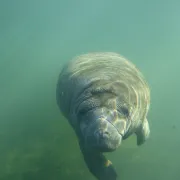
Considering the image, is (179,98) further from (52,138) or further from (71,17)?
(71,17)

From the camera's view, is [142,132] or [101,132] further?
[142,132]

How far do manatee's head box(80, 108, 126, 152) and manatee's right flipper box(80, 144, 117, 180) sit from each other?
4.28 ft

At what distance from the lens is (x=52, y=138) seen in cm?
910

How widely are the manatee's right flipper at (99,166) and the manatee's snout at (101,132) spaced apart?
1.38 m

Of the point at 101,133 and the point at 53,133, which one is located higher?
the point at 101,133

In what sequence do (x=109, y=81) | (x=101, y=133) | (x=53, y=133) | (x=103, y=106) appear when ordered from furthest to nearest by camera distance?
(x=53, y=133) → (x=109, y=81) → (x=103, y=106) → (x=101, y=133)

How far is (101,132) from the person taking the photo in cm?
425

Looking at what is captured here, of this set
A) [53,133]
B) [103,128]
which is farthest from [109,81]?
[53,133]

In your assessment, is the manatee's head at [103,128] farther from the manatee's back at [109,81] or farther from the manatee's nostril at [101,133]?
the manatee's back at [109,81]

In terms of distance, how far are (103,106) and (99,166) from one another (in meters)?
1.75

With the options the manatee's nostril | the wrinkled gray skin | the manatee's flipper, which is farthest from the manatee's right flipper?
the manatee's nostril

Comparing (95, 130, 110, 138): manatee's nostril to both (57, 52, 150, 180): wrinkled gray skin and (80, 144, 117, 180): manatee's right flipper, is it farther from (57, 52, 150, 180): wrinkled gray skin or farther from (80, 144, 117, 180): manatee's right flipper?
(80, 144, 117, 180): manatee's right flipper

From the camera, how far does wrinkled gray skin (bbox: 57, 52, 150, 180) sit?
14.4ft

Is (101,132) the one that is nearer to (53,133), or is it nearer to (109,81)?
(109,81)
